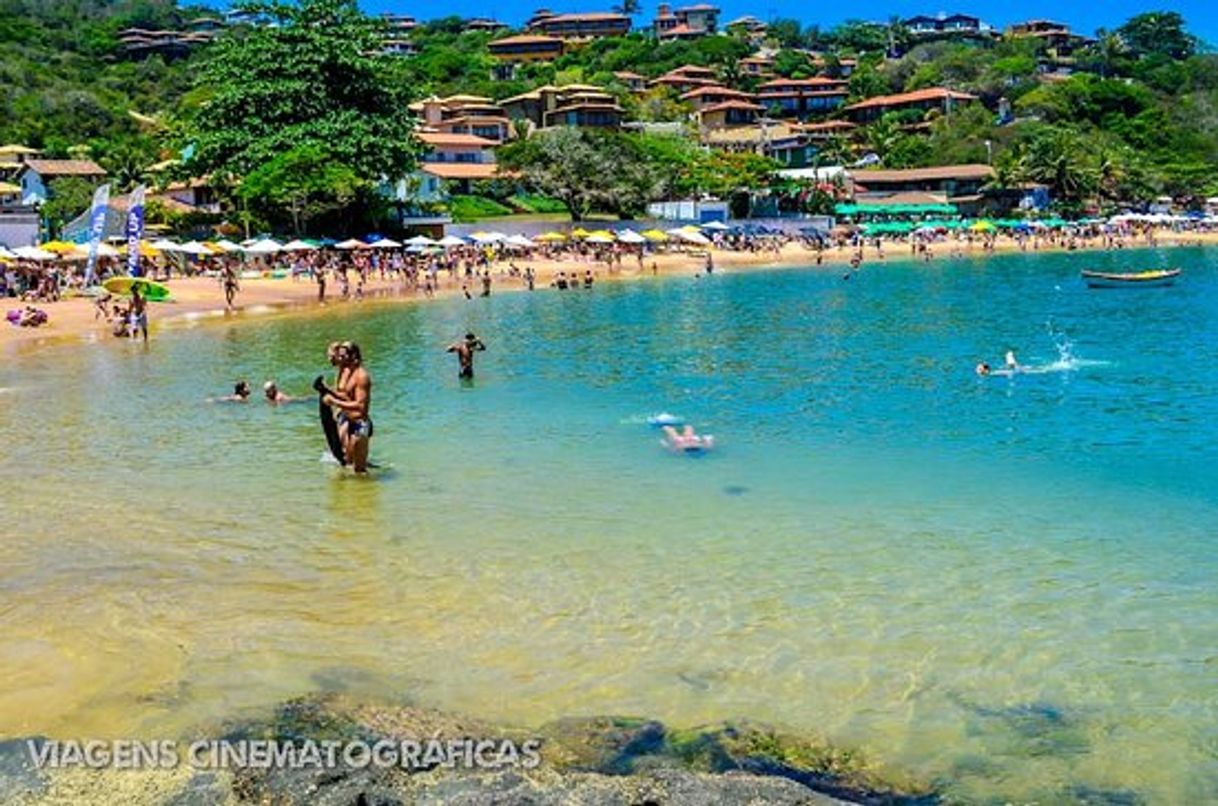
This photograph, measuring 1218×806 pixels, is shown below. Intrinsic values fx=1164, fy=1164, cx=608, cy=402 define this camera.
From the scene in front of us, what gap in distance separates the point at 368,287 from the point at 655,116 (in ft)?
220

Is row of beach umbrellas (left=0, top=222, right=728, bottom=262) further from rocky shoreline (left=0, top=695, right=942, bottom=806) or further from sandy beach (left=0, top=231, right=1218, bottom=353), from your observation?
rocky shoreline (left=0, top=695, right=942, bottom=806)

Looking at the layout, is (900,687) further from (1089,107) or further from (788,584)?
(1089,107)

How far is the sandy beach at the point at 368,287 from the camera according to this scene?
32750mm

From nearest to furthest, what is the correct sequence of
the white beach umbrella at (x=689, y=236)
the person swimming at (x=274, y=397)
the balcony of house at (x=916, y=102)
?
1. the person swimming at (x=274, y=397)
2. the white beach umbrella at (x=689, y=236)
3. the balcony of house at (x=916, y=102)

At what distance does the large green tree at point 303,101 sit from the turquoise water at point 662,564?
37.0m

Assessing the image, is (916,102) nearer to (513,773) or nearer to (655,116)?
(655,116)

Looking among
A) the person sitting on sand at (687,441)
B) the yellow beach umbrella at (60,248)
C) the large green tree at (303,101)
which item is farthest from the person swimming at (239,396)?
the large green tree at (303,101)

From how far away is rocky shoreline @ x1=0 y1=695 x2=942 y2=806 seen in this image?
5312 mm

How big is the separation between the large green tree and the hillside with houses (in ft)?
1.53

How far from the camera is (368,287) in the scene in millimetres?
49906

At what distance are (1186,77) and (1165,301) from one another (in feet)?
351

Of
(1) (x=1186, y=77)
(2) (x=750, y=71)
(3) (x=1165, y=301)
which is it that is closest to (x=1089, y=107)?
(1) (x=1186, y=77)

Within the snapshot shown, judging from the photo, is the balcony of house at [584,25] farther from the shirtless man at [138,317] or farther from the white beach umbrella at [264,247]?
the shirtless man at [138,317]

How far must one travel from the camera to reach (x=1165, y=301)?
43.1m
